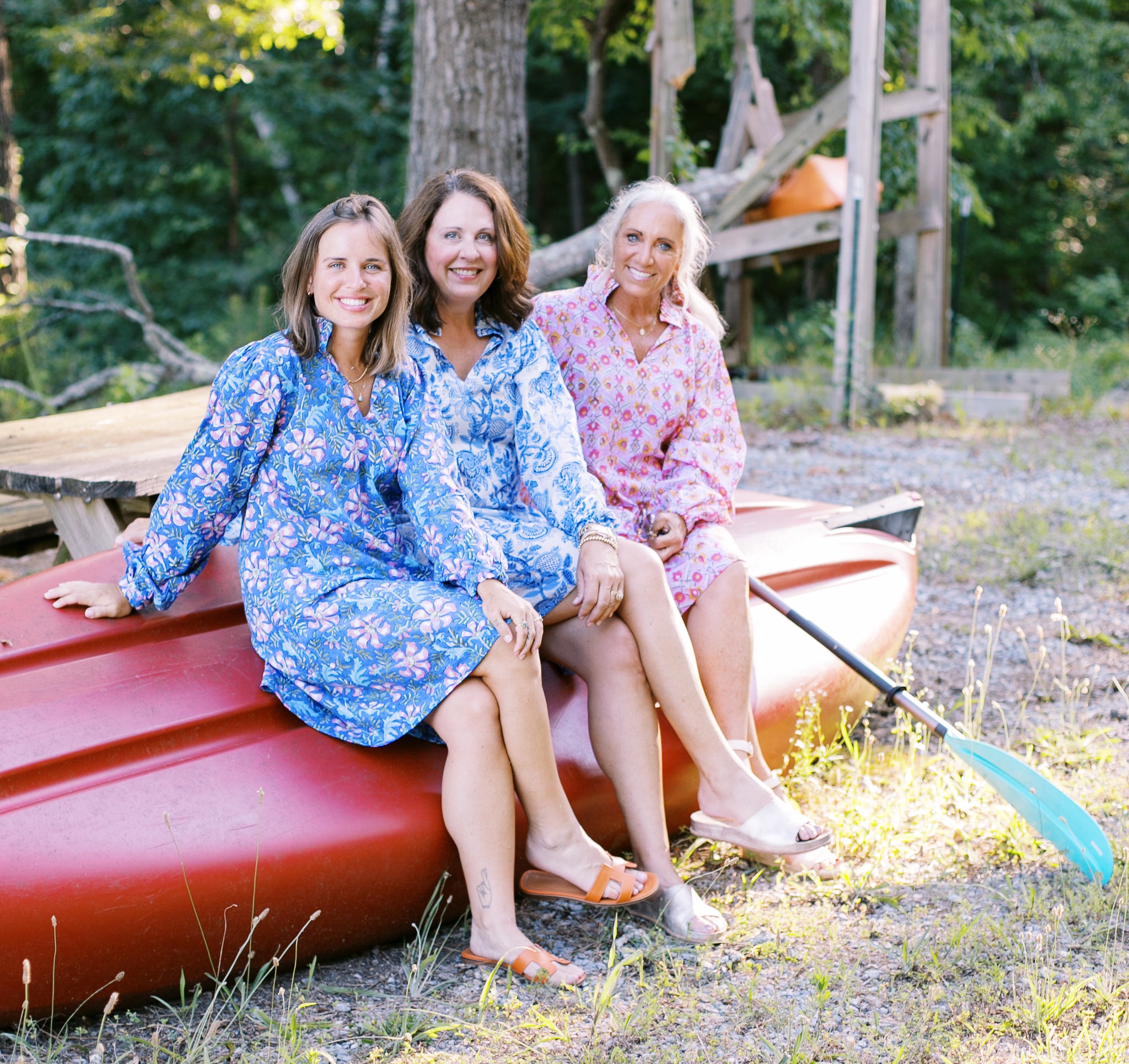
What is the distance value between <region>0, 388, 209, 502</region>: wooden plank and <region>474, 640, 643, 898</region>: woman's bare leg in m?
1.01

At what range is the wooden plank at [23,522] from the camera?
2990mm

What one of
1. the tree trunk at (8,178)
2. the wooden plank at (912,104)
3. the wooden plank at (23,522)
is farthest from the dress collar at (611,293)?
the tree trunk at (8,178)

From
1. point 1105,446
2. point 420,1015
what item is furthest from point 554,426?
point 1105,446

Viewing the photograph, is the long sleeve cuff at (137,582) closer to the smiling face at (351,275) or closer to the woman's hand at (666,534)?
the smiling face at (351,275)

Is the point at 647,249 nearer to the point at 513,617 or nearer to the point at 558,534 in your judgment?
the point at 558,534

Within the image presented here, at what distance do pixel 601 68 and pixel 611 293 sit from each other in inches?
258

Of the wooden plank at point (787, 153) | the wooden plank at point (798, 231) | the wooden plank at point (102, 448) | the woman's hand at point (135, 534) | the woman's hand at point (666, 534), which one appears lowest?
the woman's hand at point (666, 534)

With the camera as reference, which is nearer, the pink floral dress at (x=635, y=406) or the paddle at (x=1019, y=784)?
the paddle at (x=1019, y=784)

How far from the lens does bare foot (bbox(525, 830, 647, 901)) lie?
6.24ft

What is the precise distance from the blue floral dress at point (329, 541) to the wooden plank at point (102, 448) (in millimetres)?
415

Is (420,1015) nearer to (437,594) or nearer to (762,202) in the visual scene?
(437,594)

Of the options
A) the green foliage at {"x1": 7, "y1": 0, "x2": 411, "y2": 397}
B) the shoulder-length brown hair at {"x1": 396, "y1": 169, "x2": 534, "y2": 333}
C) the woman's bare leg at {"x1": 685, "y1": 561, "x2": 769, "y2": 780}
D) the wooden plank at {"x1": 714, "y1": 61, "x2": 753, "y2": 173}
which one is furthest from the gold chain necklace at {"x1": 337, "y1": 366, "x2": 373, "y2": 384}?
the green foliage at {"x1": 7, "y1": 0, "x2": 411, "y2": 397}

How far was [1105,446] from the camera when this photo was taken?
5918 mm

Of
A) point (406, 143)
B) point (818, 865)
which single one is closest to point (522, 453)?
point (818, 865)
